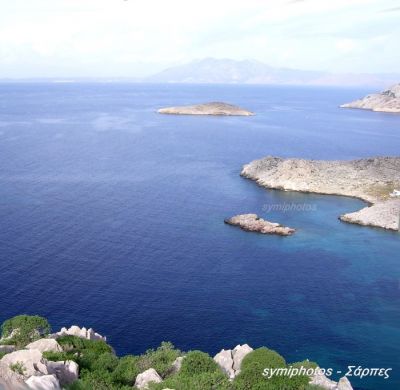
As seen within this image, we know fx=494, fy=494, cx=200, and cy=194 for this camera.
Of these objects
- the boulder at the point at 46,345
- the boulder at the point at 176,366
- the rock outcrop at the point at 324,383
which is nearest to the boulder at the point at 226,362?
the boulder at the point at 176,366

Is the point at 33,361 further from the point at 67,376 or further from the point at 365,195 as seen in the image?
the point at 365,195

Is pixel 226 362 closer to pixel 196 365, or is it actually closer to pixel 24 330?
pixel 196 365

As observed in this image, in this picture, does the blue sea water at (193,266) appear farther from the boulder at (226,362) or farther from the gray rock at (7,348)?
the gray rock at (7,348)

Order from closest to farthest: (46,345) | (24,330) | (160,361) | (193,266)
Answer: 1. (46,345)
2. (160,361)
3. (24,330)
4. (193,266)

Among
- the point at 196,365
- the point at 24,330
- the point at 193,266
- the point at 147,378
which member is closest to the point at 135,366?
the point at 147,378

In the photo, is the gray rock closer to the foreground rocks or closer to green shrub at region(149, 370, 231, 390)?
green shrub at region(149, 370, 231, 390)

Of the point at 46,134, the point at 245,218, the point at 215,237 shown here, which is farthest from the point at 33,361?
the point at 46,134
